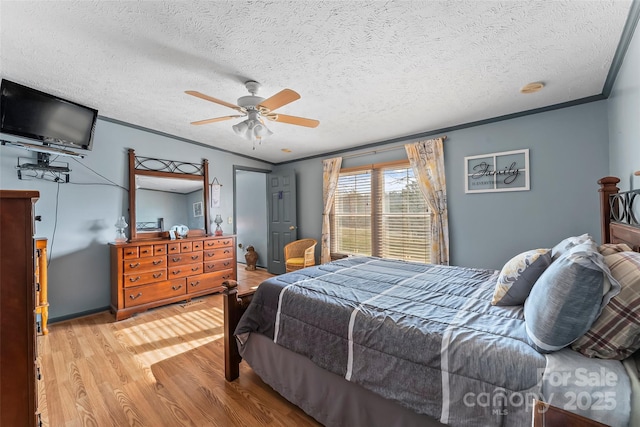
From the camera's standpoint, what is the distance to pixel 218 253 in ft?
13.6

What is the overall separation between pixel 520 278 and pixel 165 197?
4.36 metres

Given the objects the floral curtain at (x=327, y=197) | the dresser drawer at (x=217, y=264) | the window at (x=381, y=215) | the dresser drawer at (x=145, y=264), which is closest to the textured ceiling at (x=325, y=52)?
the window at (x=381, y=215)

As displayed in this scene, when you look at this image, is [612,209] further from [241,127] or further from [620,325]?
[241,127]

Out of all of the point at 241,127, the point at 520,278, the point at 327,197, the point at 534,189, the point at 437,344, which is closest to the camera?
the point at 437,344

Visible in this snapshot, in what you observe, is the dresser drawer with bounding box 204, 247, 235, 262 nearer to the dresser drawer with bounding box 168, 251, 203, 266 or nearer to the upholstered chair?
the dresser drawer with bounding box 168, 251, 203, 266

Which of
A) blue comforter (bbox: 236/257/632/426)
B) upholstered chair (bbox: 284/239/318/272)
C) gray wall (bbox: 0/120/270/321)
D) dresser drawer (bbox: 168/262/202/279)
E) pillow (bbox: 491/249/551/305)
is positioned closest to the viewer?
blue comforter (bbox: 236/257/632/426)

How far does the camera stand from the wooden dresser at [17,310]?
2.98ft

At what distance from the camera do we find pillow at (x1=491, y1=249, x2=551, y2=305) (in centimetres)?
140

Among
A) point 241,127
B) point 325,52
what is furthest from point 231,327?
point 325,52

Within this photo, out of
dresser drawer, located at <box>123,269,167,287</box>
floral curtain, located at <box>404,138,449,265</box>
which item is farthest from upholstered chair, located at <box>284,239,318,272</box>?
floral curtain, located at <box>404,138,449,265</box>

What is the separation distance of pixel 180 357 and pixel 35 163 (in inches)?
111

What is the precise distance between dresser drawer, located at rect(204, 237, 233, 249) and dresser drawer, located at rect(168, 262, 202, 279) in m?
0.29

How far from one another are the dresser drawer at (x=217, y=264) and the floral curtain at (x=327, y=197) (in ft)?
5.19

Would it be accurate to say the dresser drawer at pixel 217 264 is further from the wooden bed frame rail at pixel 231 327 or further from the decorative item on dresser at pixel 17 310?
the decorative item on dresser at pixel 17 310
